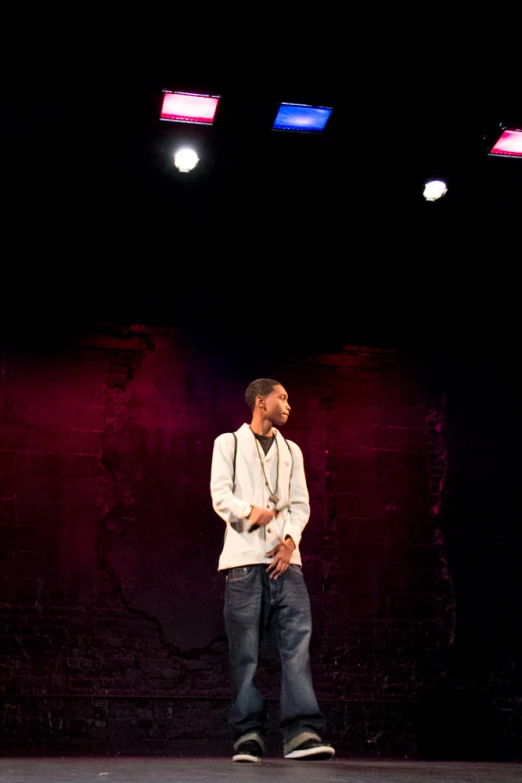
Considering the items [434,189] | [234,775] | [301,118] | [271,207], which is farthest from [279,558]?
[434,189]

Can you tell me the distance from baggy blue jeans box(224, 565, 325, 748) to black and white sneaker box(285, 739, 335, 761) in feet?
0.10

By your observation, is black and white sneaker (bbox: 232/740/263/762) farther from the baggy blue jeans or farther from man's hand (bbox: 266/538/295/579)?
man's hand (bbox: 266/538/295/579)

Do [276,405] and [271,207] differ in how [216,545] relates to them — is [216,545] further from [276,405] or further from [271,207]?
[271,207]

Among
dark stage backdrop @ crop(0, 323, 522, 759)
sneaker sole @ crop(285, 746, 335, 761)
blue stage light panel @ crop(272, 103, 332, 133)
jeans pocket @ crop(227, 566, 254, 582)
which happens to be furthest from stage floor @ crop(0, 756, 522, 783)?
blue stage light panel @ crop(272, 103, 332, 133)

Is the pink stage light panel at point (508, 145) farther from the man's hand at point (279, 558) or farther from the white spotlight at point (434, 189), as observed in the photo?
the man's hand at point (279, 558)

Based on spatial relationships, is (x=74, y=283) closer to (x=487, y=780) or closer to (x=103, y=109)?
(x=103, y=109)

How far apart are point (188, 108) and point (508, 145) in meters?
2.04

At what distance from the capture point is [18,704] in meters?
5.76

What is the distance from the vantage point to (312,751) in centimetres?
396

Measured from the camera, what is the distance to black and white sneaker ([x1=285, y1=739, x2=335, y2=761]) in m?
3.95

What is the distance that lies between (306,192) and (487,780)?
410 cm

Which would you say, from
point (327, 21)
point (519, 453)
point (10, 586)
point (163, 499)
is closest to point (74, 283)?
point (163, 499)

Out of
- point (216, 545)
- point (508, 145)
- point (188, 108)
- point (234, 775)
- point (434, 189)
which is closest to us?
point (234, 775)

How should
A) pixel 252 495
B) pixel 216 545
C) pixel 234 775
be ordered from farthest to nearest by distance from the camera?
pixel 216 545 < pixel 252 495 < pixel 234 775
